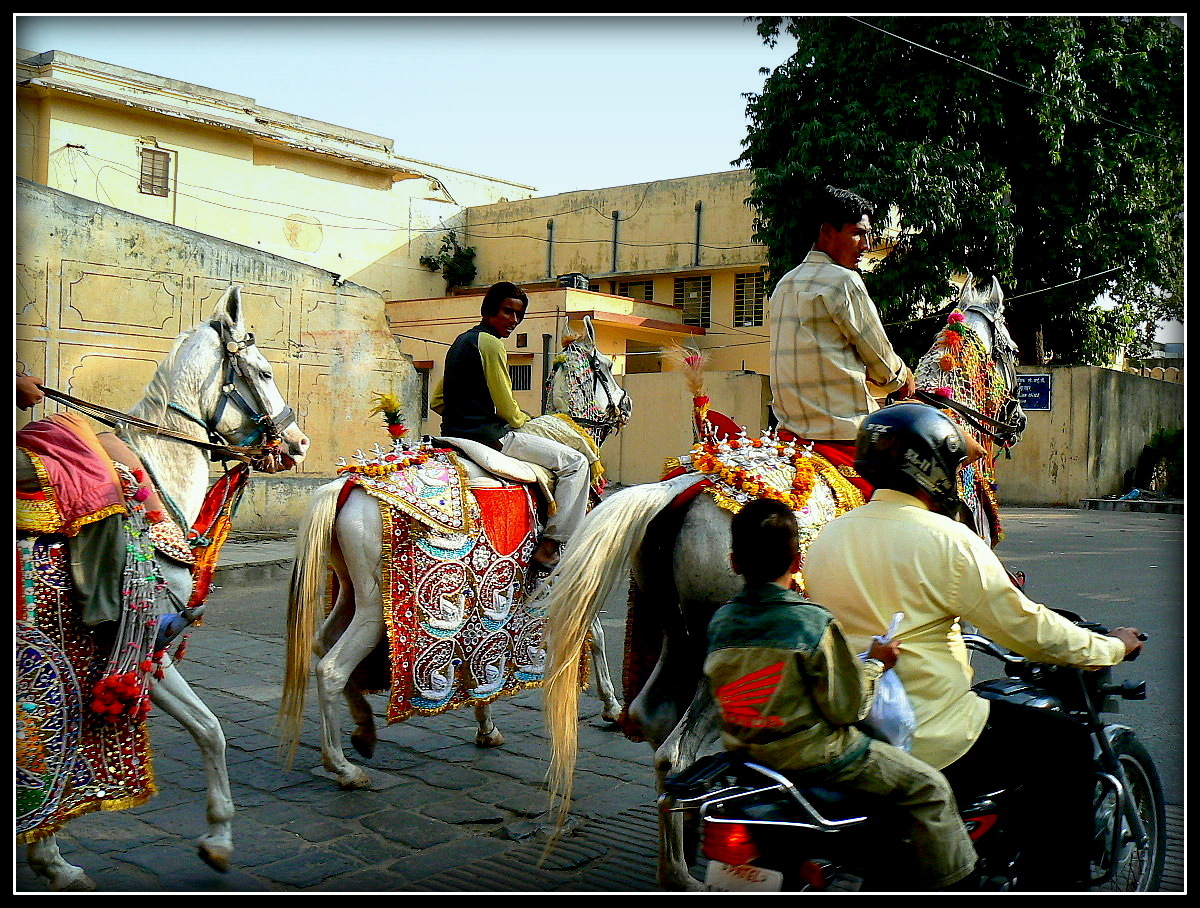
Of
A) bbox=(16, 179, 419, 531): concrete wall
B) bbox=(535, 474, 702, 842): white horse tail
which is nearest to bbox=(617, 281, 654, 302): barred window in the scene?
bbox=(16, 179, 419, 531): concrete wall

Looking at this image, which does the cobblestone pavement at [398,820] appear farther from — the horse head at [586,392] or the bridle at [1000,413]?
the horse head at [586,392]

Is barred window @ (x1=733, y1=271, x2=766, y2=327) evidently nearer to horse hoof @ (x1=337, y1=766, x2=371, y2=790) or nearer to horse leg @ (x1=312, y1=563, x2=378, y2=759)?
horse leg @ (x1=312, y1=563, x2=378, y2=759)

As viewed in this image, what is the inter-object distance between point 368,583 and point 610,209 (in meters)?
26.3

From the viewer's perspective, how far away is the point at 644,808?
448cm

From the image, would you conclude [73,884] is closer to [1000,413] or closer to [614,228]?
[1000,413]

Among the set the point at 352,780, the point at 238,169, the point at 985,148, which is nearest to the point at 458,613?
the point at 352,780

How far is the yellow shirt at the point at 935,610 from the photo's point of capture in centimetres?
264

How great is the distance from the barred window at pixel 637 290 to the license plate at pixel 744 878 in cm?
2791

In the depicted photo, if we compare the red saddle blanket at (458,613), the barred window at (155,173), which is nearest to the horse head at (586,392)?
the red saddle blanket at (458,613)

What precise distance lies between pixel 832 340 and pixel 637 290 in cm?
2647

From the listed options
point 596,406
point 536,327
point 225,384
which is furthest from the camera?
point 536,327

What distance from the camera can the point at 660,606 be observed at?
13.9 feet

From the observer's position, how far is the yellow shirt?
264cm

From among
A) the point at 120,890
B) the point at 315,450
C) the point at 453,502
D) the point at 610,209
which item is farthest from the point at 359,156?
the point at 120,890
